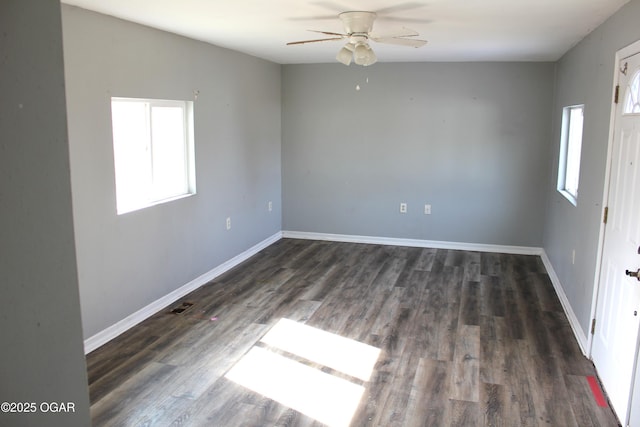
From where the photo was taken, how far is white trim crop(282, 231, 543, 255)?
6.32 m

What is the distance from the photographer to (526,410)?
2.87 meters

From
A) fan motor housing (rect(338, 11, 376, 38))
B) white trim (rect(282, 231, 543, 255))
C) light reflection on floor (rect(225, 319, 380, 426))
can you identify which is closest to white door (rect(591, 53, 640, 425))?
light reflection on floor (rect(225, 319, 380, 426))

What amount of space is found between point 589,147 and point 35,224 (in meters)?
3.78

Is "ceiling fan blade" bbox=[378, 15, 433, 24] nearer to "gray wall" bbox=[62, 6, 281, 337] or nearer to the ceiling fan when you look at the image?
the ceiling fan

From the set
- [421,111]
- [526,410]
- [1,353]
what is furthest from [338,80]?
[1,353]

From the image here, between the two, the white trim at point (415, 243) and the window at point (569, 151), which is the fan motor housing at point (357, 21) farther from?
the white trim at point (415, 243)

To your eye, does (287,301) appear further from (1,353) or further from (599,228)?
(1,353)

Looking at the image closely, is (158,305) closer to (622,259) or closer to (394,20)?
(394,20)

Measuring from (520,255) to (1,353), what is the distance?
611 cm

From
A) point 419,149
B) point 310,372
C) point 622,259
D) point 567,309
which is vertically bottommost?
point 310,372

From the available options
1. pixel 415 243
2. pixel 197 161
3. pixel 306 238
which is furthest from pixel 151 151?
pixel 415 243

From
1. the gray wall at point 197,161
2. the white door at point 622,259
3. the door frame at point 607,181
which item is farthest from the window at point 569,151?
the gray wall at point 197,161

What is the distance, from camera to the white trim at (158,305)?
3.61 metres

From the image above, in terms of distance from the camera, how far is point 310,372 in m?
3.31
